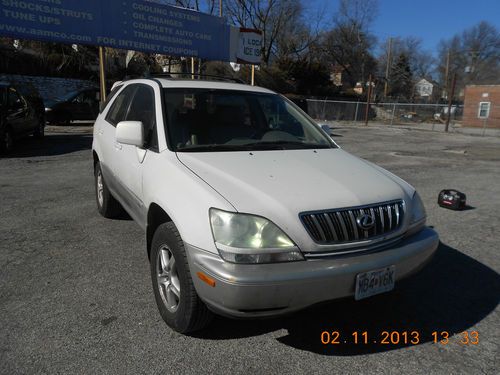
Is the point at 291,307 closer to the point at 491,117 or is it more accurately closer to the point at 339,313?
the point at 339,313

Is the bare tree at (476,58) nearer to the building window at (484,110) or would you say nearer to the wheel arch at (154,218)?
the building window at (484,110)

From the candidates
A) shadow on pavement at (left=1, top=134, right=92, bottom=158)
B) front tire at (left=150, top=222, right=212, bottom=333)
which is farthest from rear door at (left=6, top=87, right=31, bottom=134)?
front tire at (left=150, top=222, right=212, bottom=333)

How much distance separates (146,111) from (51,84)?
20.8 meters

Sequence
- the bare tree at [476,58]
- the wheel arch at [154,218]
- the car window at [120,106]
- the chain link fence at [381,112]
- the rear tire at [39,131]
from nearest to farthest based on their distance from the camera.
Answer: the wheel arch at [154,218] < the car window at [120,106] < the rear tire at [39,131] < the chain link fence at [381,112] < the bare tree at [476,58]

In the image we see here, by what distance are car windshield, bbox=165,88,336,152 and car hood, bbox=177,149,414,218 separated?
9.4 inches

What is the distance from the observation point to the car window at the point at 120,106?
4.18 m

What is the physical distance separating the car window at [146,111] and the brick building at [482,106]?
3211 centimetres

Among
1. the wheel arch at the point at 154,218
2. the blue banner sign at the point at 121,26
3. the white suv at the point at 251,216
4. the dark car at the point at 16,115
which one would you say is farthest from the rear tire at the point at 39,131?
the wheel arch at the point at 154,218

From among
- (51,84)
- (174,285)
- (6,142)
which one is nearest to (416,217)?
(174,285)

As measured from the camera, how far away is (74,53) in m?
23.5

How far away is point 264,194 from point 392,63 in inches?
2619

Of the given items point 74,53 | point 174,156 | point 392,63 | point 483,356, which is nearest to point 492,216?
point 483,356

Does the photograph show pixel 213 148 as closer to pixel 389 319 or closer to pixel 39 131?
pixel 389 319

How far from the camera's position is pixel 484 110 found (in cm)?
3092
